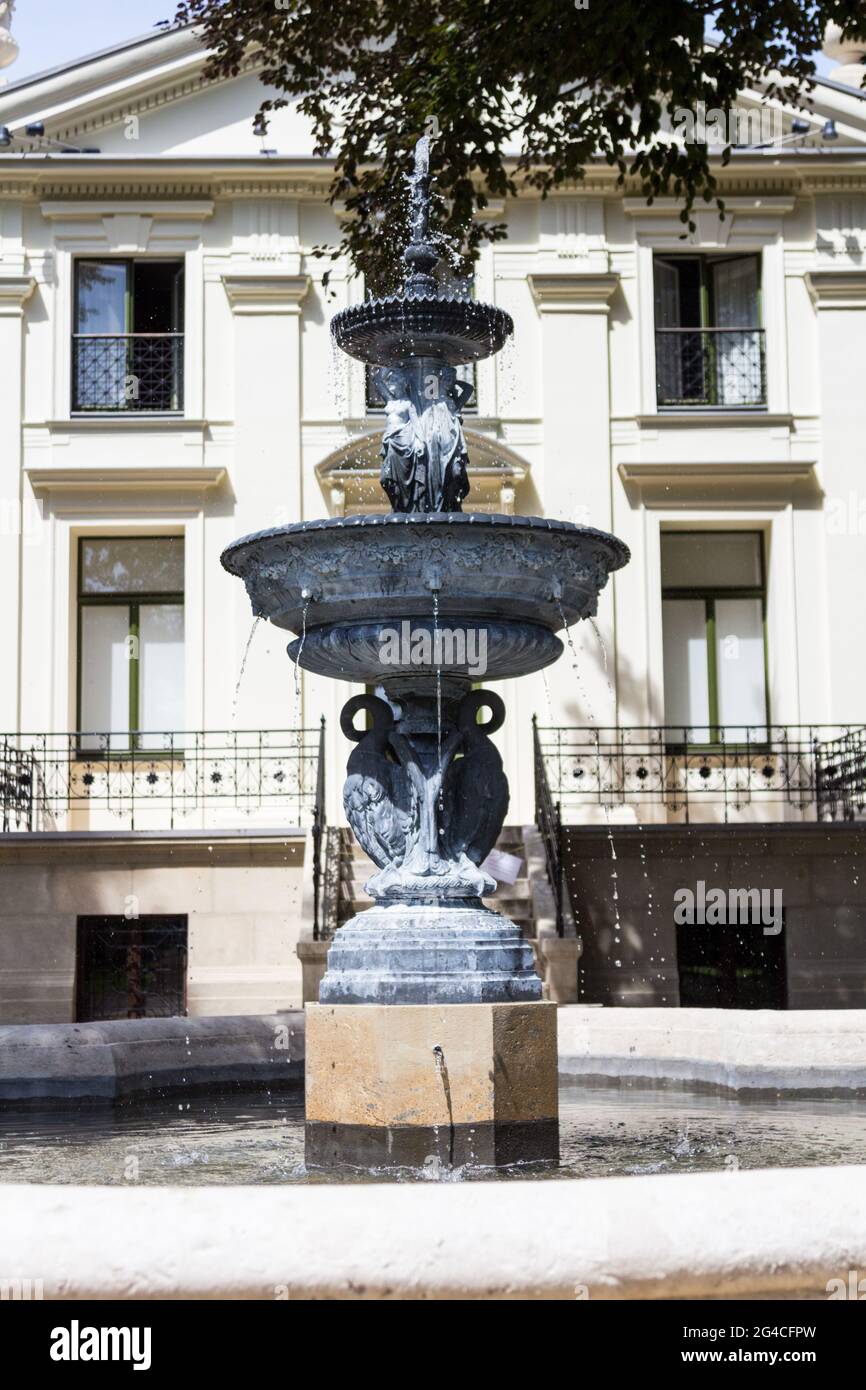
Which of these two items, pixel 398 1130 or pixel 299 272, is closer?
pixel 398 1130

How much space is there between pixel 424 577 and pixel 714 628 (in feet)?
46.7

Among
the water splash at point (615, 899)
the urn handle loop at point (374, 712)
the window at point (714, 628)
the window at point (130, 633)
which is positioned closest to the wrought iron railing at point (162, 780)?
the window at point (130, 633)

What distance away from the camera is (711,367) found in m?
21.2

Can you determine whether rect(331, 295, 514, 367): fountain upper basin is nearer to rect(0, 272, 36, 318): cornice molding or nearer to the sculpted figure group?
the sculpted figure group

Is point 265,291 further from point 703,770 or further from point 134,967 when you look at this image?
point 134,967

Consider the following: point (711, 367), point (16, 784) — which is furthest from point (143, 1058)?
point (711, 367)

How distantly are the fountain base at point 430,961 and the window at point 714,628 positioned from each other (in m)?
13.5

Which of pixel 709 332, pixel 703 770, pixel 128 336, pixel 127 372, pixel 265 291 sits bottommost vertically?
pixel 703 770

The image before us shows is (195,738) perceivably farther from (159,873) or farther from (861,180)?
(861,180)

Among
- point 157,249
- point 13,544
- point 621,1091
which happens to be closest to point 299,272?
point 157,249

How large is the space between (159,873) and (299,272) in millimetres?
7278

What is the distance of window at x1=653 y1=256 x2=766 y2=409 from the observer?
21094mm

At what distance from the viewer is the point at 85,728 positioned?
2052cm

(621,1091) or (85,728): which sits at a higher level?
(85,728)
